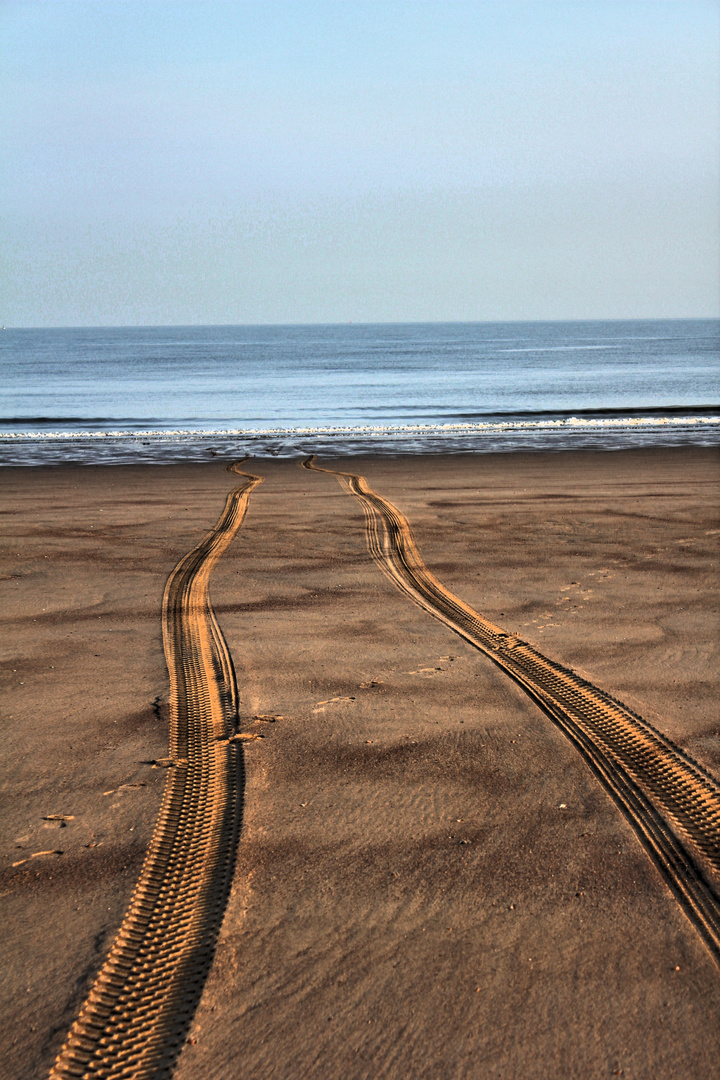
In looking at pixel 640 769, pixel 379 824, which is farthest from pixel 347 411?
pixel 379 824

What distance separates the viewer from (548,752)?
480 cm

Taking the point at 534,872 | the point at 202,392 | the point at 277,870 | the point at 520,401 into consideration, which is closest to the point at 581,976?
the point at 534,872

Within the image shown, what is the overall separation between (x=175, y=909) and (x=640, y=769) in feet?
8.32

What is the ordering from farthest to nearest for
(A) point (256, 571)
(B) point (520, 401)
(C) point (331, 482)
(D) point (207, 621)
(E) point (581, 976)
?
(B) point (520, 401)
(C) point (331, 482)
(A) point (256, 571)
(D) point (207, 621)
(E) point (581, 976)

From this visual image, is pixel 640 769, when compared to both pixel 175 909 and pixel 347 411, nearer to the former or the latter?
pixel 175 909

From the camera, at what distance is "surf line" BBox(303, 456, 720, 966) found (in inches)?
143

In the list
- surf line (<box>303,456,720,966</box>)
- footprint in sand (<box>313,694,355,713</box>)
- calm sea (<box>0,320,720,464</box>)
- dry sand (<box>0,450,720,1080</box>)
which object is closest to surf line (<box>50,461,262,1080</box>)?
dry sand (<box>0,450,720,1080</box>)

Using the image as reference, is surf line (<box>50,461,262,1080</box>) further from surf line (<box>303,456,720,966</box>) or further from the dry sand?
surf line (<box>303,456,720,966</box>)

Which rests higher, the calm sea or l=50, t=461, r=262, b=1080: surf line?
the calm sea

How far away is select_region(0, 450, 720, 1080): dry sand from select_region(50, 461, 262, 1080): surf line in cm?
7

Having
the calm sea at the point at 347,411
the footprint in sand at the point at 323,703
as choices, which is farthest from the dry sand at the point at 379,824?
the calm sea at the point at 347,411

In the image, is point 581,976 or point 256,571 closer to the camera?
point 581,976

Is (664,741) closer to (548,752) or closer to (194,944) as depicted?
(548,752)

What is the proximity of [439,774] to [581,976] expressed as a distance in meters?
1.58
